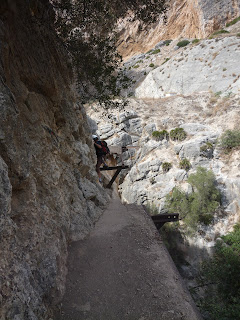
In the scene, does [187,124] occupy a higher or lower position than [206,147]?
higher

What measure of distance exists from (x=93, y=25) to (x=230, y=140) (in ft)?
45.0

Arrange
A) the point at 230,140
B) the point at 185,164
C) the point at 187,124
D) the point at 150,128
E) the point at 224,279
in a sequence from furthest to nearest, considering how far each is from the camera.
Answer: the point at 150,128 < the point at 187,124 < the point at 185,164 < the point at 230,140 < the point at 224,279

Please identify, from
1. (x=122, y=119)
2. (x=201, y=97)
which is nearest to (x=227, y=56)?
(x=201, y=97)

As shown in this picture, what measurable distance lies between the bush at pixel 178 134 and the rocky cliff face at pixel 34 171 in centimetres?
1371

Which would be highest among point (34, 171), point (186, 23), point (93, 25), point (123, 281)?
point (186, 23)

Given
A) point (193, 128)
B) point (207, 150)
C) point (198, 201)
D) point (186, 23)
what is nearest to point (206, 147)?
point (207, 150)

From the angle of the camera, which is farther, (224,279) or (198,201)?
(198,201)

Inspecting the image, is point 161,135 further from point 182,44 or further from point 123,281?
point 182,44

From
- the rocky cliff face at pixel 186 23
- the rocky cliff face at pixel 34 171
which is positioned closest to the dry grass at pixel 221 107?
the rocky cliff face at pixel 186 23

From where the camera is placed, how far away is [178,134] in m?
18.3

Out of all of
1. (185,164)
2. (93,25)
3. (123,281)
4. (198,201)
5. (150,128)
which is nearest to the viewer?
(123,281)

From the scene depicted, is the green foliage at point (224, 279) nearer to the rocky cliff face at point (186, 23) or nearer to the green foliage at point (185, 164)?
the green foliage at point (185, 164)

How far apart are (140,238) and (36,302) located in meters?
2.62

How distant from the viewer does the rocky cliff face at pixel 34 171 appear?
6.90ft
